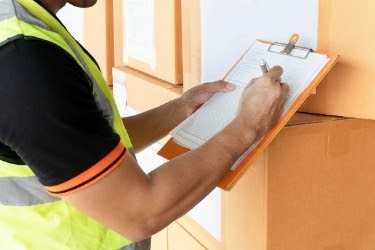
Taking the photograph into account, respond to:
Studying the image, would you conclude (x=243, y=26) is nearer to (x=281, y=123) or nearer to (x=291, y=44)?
(x=291, y=44)

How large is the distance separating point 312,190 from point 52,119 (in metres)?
0.48

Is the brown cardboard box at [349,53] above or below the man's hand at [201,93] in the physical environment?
above

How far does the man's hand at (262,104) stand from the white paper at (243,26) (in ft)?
0.48

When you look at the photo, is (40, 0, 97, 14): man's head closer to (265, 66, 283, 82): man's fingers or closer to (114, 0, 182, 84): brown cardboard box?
(265, 66, 283, 82): man's fingers

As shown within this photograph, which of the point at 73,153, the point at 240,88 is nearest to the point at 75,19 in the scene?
the point at 240,88

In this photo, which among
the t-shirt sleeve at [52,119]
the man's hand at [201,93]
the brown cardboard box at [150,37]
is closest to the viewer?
the t-shirt sleeve at [52,119]

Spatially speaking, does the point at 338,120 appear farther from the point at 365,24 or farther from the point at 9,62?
the point at 9,62

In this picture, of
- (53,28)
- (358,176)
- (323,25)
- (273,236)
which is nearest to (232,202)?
(273,236)

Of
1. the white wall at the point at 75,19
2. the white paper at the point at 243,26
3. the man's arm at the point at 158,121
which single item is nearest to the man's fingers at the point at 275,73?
the white paper at the point at 243,26

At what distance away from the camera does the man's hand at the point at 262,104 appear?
2.44 ft

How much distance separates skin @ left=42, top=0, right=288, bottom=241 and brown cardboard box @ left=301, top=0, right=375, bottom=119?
4.6 inches

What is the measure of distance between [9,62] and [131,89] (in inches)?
32.8

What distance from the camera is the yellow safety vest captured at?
2.20 feet

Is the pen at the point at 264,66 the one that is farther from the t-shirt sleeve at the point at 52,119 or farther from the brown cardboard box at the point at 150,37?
the brown cardboard box at the point at 150,37
